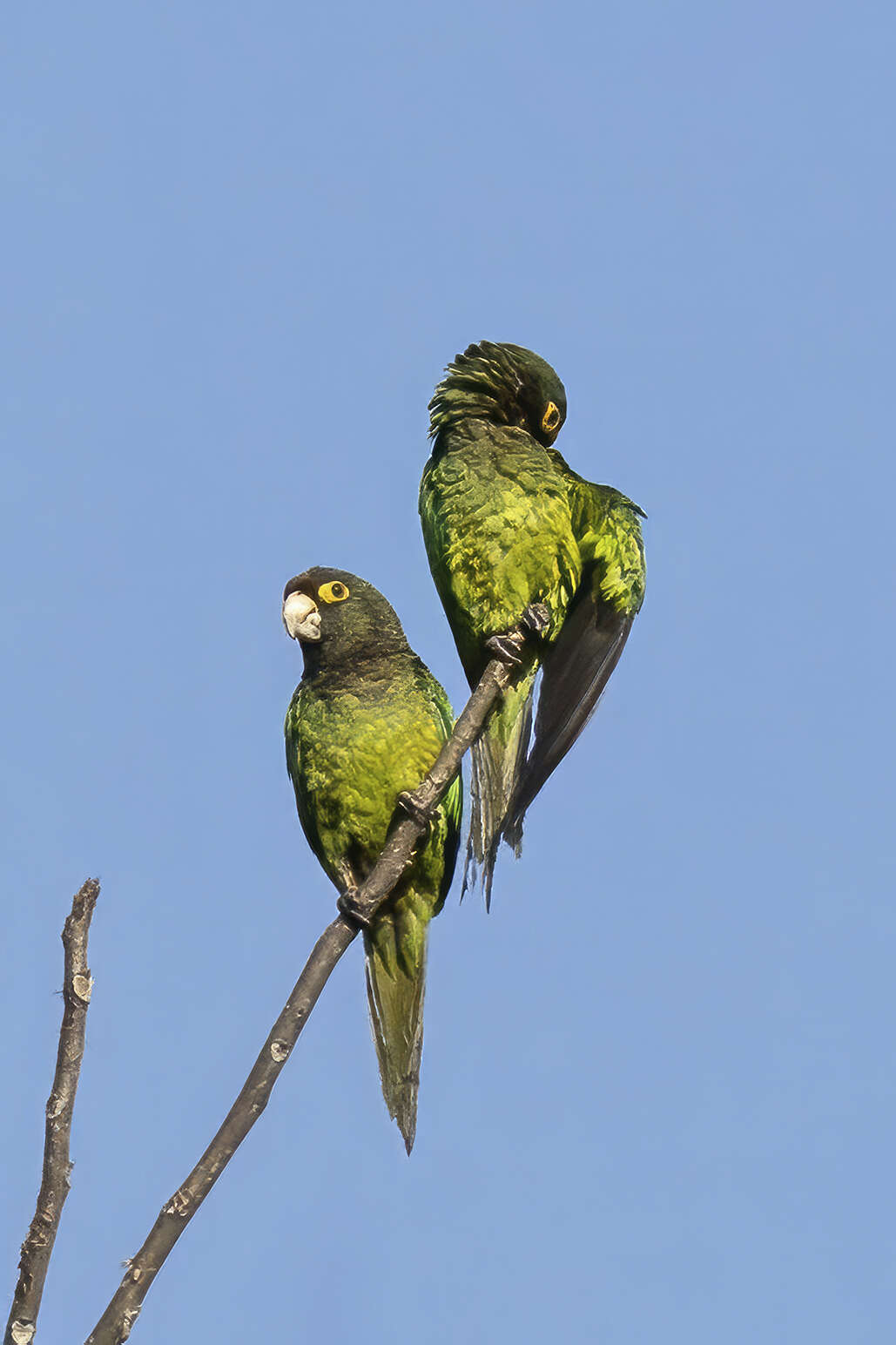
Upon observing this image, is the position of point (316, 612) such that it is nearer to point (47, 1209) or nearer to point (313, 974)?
point (313, 974)

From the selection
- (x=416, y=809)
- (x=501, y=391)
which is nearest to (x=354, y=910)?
(x=416, y=809)

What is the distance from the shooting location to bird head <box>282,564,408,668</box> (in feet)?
21.0

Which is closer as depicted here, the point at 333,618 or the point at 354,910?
the point at 354,910

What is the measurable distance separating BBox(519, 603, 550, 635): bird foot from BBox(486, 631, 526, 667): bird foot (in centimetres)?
5

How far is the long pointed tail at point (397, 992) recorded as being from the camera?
596 centimetres

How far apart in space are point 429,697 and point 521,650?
0.50m

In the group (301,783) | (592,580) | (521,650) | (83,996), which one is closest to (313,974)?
(83,996)

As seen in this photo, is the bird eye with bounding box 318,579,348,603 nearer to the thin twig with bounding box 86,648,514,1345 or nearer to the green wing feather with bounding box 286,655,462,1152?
the green wing feather with bounding box 286,655,462,1152

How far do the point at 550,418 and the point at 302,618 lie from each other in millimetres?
1622

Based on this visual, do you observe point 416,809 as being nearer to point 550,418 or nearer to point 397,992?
point 397,992

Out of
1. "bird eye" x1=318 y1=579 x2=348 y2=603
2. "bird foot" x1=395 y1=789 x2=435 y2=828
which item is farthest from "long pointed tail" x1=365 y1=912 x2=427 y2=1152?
"bird eye" x1=318 y1=579 x2=348 y2=603

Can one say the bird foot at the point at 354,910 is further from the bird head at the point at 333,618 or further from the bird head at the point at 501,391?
the bird head at the point at 501,391

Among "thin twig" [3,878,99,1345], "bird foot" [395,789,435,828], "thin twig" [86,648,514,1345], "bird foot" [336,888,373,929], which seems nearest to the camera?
"thin twig" [3,878,99,1345]

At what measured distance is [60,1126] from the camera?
4012 millimetres
